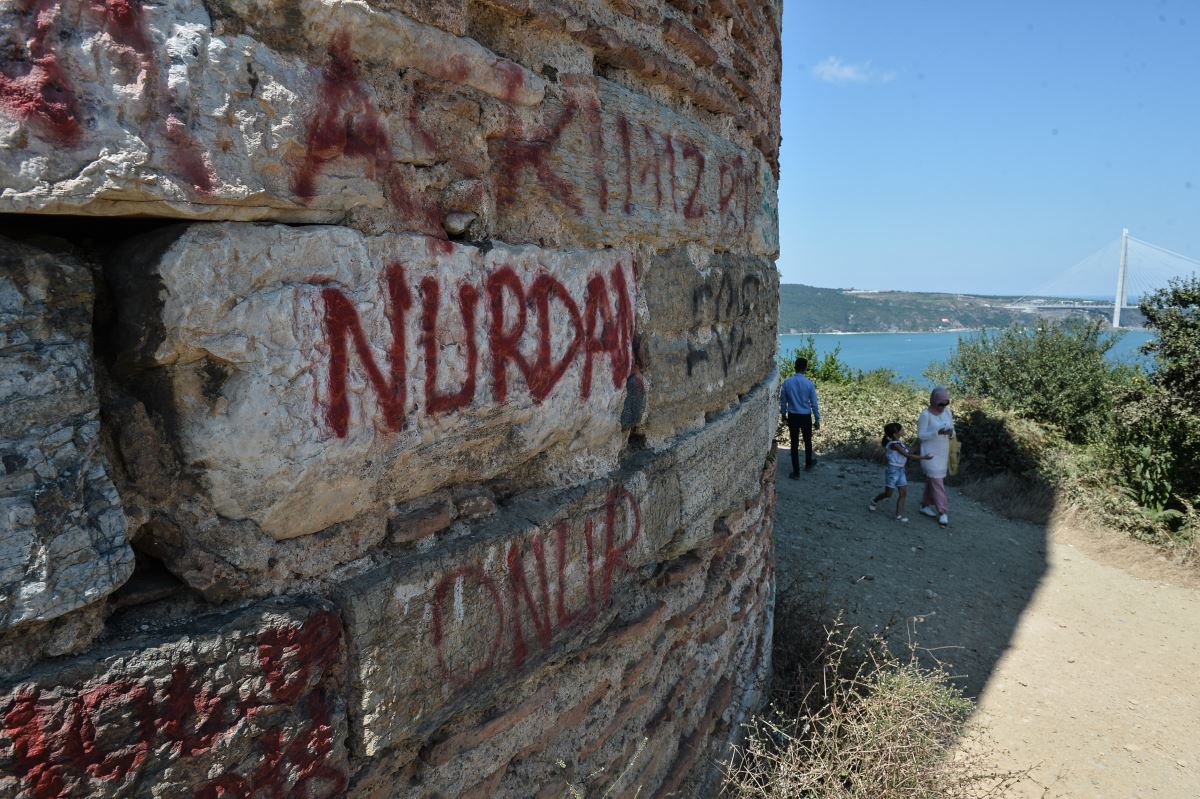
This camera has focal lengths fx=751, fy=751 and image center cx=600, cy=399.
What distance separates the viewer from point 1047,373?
11.0m

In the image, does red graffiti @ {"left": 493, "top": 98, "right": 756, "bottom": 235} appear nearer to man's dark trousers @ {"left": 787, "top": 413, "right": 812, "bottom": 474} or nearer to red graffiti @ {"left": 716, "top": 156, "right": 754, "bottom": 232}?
red graffiti @ {"left": 716, "top": 156, "right": 754, "bottom": 232}

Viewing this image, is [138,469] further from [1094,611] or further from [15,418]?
[1094,611]

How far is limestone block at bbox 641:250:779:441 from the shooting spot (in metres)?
2.04

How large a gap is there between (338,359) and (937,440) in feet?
23.8

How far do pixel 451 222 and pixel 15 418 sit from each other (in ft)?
2.40

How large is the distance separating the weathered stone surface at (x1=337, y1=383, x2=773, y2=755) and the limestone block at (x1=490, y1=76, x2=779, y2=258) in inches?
23.6

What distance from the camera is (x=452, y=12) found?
52.4 inches

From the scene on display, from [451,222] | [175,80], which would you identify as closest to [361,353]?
[451,222]

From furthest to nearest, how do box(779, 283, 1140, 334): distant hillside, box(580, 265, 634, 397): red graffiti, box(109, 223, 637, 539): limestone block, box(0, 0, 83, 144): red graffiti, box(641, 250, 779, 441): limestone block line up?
1. box(779, 283, 1140, 334): distant hillside
2. box(641, 250, 779, 441): limestone block
3. box(580, 265, 634, 397): red graffiti
4. box(109, 223, 637, 539): limestone block
5. box(0, 0, 83, 144): red graffiti

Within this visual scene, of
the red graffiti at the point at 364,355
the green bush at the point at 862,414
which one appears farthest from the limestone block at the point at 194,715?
the green bush at the point at 862,414

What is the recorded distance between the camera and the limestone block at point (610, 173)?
1.55m

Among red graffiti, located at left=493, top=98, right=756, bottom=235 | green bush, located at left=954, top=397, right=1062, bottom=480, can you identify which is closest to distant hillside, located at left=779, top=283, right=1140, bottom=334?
green bush, located at left=954, top=397, right=1062, bottom=480

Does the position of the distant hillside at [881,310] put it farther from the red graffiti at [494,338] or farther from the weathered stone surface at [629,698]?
the red graffiti at [494,338]

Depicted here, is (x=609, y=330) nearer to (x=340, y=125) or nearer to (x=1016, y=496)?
(x=340, y=125)
